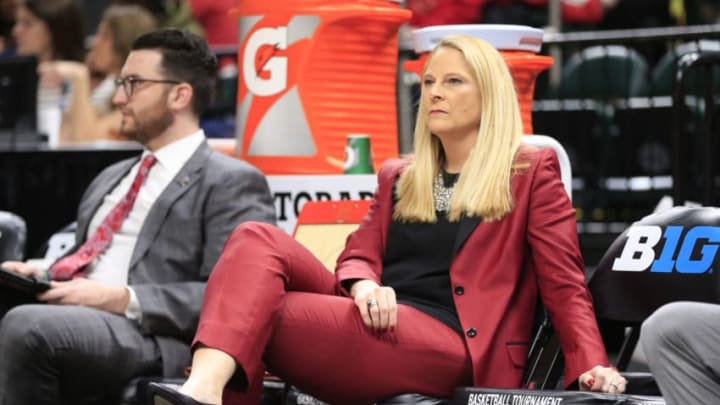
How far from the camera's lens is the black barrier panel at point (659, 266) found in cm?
489

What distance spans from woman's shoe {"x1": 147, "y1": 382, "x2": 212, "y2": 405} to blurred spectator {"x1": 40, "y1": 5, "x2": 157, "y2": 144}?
426 cm

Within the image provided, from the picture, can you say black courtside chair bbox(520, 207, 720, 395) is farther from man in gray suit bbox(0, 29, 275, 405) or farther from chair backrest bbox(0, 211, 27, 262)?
chair backrest bbox(0, 211, 27, 262)

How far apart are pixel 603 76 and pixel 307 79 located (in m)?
2.98

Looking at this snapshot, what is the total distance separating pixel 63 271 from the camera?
5.86 meters

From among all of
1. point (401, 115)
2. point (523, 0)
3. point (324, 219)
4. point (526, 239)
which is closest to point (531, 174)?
point (526, 239)

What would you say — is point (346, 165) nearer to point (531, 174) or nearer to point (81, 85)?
point (531, 174)

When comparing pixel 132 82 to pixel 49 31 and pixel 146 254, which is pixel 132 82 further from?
pixel 49 31

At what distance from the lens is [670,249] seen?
4.97 meters

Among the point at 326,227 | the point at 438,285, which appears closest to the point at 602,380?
the point at 438,285

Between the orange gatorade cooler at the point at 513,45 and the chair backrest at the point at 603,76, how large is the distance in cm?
279

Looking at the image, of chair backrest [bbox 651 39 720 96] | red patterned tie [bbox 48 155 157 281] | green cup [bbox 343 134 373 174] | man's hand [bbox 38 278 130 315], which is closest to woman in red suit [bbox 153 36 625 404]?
man's hand [bbox 38 278 130 315]

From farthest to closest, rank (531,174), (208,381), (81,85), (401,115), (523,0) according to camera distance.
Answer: (523,0) < (81,85) < (401,115) < (531,174) < (208,381)

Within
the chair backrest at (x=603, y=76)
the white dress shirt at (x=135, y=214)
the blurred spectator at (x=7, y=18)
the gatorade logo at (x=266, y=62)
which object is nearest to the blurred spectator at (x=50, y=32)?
the blurred spectator at (x=7, y=18)

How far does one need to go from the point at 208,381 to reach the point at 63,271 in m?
1.40
